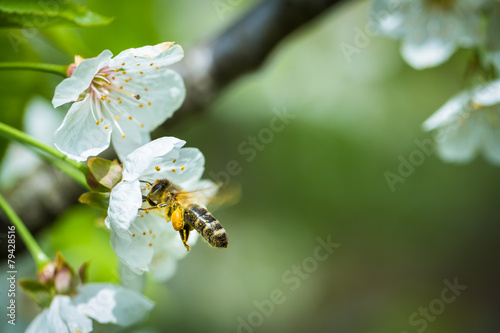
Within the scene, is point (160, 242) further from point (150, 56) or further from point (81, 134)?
point (150, 56)

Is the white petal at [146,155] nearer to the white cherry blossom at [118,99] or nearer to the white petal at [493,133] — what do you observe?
the white cherry blossom at [118,99]

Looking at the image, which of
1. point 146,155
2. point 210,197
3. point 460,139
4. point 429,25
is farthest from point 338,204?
point 146,155

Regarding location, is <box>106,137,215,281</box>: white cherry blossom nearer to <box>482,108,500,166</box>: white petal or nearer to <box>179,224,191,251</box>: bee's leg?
<box>179,224,191,251</box>: bee's leg

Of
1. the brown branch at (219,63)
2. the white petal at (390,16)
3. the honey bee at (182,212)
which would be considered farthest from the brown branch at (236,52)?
the honey bee at (182,212)

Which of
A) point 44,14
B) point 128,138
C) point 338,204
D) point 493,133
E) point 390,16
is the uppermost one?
point 44,14

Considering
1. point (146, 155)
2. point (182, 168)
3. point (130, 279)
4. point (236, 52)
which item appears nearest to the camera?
point (146, 155)

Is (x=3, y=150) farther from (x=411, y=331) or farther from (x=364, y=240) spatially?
(x=364, y=240)
